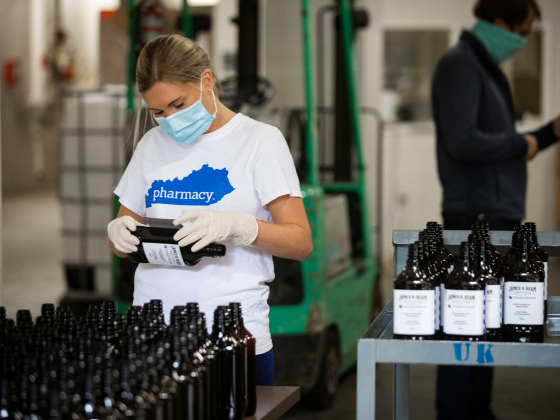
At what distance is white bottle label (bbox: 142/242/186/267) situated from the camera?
1746mm

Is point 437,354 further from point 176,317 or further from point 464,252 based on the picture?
point 176,317

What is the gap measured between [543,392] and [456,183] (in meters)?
1.67

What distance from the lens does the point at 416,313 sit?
4.73 ft

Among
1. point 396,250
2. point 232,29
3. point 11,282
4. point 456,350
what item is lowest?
point 11,282

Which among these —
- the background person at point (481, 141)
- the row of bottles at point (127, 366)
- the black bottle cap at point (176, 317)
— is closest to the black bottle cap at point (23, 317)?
the row of bottles at point (127, 366)

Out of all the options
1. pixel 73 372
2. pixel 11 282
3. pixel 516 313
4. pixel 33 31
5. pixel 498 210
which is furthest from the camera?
pixel 33 31

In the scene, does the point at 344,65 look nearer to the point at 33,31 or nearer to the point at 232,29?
the point at 232,29

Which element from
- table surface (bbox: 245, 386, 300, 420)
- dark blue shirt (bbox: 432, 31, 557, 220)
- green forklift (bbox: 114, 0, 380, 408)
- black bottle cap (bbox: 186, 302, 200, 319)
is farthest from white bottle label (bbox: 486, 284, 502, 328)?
green forklift (bbox: 114, 0, 380, 408)

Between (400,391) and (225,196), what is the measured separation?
2.55 feet

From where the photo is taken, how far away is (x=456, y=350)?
1.39 metres

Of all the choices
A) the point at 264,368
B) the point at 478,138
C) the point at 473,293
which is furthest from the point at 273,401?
the point at 478,138

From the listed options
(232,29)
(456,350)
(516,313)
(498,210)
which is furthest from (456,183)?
(232,29)

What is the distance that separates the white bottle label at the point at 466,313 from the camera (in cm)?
144

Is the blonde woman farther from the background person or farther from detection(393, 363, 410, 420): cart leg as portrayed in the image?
the background person
